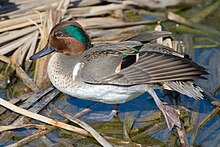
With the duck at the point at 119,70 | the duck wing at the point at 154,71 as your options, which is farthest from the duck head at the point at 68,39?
the duck wing at the point at 154,71

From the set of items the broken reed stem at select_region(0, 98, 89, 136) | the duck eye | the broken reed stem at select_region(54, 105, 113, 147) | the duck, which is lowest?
the broken reed stem at select_region(54, 105, 113, 147)

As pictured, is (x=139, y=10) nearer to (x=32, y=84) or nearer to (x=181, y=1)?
(x=181, y=1)

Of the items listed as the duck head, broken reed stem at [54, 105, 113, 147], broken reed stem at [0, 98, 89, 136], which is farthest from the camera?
the duck head

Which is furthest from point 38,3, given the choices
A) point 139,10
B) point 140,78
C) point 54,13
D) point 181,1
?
point 140,78

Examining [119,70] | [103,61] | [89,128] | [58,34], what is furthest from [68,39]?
[89,128]

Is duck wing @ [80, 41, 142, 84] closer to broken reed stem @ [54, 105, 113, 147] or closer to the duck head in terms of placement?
the duck head

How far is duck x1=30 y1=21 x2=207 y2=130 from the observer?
173 inches

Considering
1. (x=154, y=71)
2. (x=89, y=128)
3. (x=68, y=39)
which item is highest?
(x=68, y=39)

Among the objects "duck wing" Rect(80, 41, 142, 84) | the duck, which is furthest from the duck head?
"duck wing" Rect(80, 41, 142, 84)

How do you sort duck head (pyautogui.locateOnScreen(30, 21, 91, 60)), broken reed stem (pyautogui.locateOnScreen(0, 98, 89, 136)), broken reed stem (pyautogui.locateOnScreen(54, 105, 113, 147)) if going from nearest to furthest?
broken reed stem (pyautogui.locateOnScreen(54, 105, 113, 147)), broken reed stem (pyautogui.locateOnScreen(0, 98, 89, 136)), duck head (pyautogui.locateOnScreen(30, 21, 91, 60))

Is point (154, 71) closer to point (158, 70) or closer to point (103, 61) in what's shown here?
point (158, 70)

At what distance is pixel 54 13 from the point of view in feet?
19.4

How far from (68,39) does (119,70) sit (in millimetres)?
638

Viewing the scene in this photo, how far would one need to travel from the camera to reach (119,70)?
4422 millimetres
